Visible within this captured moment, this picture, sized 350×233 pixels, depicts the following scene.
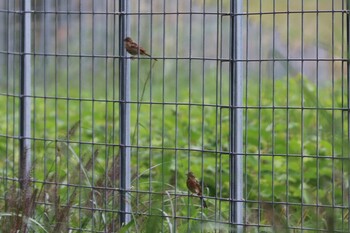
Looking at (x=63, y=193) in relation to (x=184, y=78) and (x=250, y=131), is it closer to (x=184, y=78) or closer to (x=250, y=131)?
(x=250, y=131)

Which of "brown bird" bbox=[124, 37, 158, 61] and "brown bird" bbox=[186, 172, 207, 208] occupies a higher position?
"brown bird" bbox=[124, 37, 158, 61]

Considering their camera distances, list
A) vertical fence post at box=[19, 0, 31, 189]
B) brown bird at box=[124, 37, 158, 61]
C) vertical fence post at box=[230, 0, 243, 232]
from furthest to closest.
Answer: vertical fence post at box=[19, 0, 31, 189], brown bird at box=[124, 37, 158, 61], vertical fence post at box=[230, 0, 243, 232]

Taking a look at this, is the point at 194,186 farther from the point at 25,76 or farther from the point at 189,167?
the point at 25,76

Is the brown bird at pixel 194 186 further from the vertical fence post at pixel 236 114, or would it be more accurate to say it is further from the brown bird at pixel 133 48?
the brown bird at pixel 133 48

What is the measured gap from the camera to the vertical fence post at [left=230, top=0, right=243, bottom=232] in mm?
4426

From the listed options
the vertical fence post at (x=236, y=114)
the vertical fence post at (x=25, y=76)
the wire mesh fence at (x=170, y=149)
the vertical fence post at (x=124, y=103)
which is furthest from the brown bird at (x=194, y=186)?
the vertical fence post at (x=25, y=76)

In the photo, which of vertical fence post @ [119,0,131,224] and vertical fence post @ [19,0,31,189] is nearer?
vertical fence post @ [119,0,131,224]

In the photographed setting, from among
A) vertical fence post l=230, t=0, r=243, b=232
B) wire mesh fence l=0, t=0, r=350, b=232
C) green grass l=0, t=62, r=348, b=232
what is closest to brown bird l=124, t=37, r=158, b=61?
wire mesh fence l=0, t=0, r=350, b=232

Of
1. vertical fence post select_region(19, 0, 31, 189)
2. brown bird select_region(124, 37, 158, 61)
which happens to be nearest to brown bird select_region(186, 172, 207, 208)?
brown bird select_region(124, 37, 158, 61)

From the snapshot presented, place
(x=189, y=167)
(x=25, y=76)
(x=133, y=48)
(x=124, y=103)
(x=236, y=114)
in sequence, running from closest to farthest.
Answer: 1. (x=236, y=114)
2. (x=133, y=48)
3. (x=124, y=103)
4. (x=189, y=167)
5. (x=25, y=76)

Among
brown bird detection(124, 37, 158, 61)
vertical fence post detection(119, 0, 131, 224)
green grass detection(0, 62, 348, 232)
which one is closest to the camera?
green grass detection(0, 62, 348, 232)

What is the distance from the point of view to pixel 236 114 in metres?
4.43

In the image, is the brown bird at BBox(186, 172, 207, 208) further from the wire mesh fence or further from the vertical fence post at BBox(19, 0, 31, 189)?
the vertical fence post at BBox(19, 0, 31, 189)

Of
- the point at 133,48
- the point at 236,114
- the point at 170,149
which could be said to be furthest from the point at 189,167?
the point at 133,48
